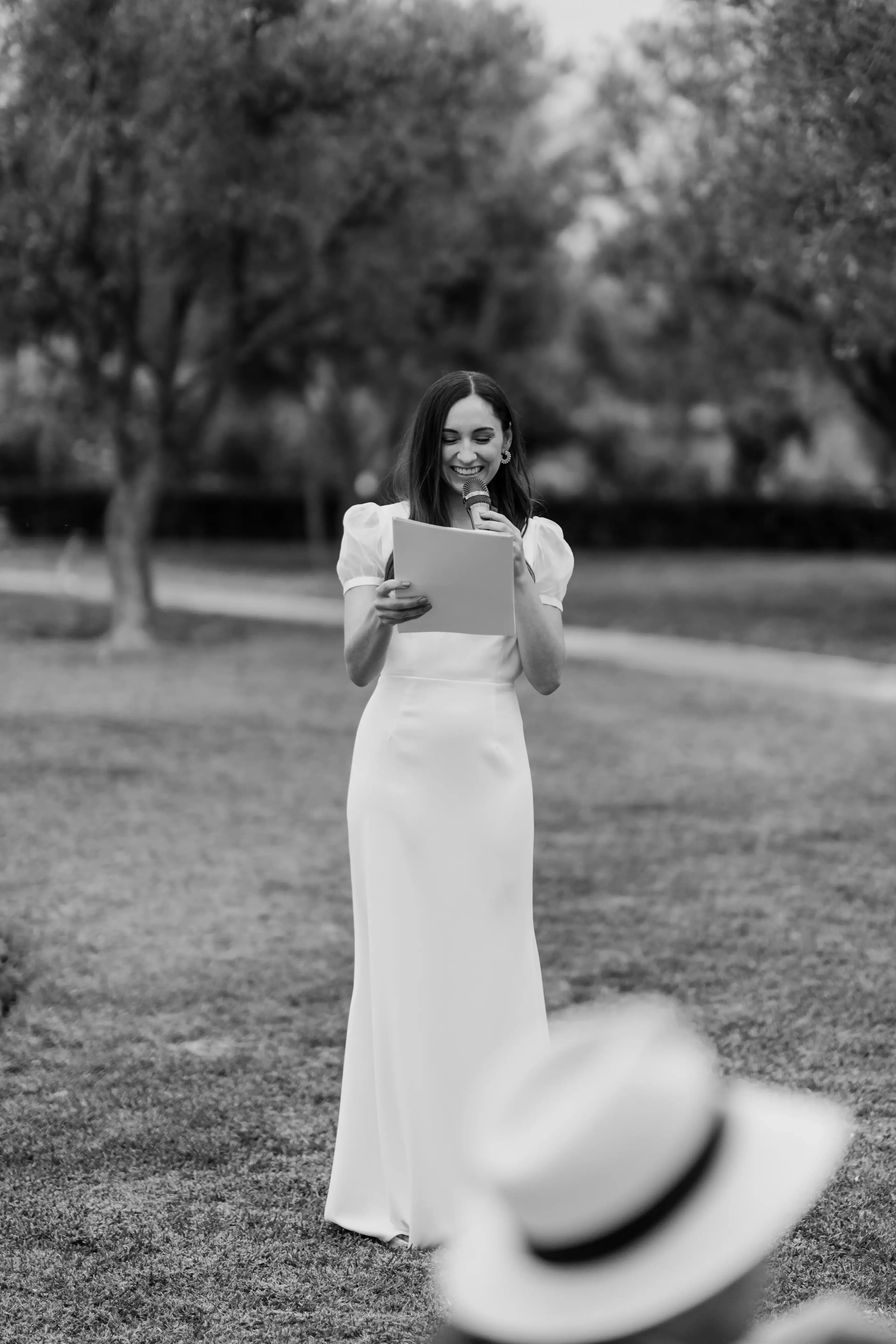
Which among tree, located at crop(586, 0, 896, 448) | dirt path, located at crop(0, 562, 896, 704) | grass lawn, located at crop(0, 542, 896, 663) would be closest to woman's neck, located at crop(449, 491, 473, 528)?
tree, located at crop(586, 0, 896, 448)

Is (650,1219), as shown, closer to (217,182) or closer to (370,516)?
(370,516)

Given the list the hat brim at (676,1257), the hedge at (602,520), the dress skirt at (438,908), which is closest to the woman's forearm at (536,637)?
the dress skirt at (438,908)

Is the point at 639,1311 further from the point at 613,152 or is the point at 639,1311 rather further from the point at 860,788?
the point at 613,152

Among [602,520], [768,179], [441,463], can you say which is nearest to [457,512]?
[441,463]

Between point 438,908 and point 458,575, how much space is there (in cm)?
82

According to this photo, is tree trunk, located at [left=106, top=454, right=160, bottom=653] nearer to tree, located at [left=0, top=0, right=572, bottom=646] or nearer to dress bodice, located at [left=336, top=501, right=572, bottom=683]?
tree, located at [left=0, top=0, right=572, bottom=646]

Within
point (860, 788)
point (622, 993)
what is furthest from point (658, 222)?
point (622, 993)

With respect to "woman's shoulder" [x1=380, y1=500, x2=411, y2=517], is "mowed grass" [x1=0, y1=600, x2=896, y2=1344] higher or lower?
lower

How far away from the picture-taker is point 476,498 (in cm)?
360

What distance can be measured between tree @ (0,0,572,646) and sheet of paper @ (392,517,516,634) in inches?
506

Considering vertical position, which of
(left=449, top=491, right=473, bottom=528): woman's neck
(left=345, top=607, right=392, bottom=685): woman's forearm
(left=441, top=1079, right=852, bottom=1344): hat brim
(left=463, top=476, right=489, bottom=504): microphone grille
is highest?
(left=463, top=476, right=489, bottom=504): microphone grille

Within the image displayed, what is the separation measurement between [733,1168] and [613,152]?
74.2 ft

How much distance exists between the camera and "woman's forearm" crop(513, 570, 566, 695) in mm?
3586

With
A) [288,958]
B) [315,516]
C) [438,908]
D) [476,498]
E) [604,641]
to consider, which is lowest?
[288,958]
